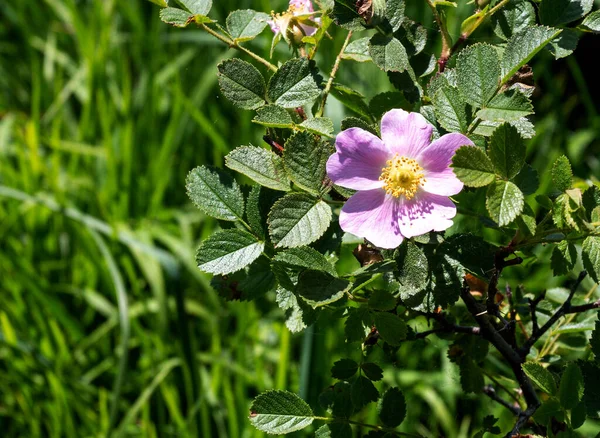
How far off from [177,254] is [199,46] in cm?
77

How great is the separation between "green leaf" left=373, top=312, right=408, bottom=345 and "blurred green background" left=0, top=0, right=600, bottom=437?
25.1 inches

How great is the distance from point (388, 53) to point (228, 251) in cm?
18

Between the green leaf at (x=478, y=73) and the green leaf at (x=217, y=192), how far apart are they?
0.18 meters

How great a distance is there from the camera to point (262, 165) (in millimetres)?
495

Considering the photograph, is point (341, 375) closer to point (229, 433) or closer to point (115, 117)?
point (229, 433)

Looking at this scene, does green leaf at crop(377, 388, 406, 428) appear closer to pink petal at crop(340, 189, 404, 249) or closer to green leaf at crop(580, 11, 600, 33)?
pink petal at crop(340, 189, 404, 249)

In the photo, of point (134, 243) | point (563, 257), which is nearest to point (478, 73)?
point (563, 257)

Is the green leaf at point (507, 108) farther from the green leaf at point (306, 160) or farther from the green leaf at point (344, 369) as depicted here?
the green leaf at point (344, 369)

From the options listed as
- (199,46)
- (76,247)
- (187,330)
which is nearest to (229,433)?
(187,330)

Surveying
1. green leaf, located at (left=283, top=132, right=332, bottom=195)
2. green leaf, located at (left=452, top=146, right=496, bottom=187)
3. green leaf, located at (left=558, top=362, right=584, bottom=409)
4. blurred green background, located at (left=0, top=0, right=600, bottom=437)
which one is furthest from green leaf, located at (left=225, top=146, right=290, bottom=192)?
blurred green background, located at (left=0, top=0, right=600, bottom=437)

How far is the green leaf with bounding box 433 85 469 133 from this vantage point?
0.47 meters

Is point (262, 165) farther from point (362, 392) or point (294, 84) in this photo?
point (362, 392)

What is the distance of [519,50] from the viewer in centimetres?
47

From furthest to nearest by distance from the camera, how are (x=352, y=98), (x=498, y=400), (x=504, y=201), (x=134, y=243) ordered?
1. (x=134, y=243)
2. (x=498, y=400)
3. (x=352, y=98)
4. (x=504, y=201)
